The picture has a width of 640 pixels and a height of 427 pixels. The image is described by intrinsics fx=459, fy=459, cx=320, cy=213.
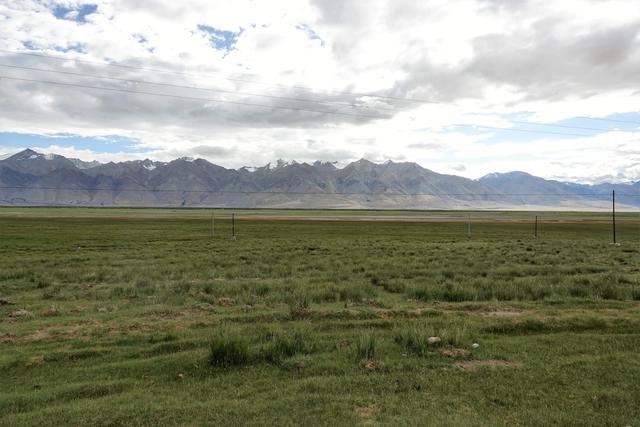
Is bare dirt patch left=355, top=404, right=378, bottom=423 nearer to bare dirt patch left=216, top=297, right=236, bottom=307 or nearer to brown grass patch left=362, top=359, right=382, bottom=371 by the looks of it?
brown grass patch left=362, top=359, right=382, bottom=371

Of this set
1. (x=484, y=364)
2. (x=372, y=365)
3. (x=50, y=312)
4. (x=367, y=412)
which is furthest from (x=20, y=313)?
(x=484, y=364)

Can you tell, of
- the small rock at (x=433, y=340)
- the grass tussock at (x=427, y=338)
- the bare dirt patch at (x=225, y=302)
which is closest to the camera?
the grass tussock at (x=427, y=338)

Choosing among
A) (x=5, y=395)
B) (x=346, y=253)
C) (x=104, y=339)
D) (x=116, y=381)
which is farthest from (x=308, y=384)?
(x=346, y=253)

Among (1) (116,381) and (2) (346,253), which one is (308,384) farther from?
(2) (346,253)

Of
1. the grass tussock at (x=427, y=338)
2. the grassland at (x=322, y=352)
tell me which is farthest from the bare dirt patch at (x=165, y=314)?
the grass tussock at (x=427, y=338)

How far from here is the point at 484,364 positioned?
857cm

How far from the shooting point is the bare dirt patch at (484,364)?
8.40 meters

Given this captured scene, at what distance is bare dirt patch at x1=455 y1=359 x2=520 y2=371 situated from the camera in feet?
27.6

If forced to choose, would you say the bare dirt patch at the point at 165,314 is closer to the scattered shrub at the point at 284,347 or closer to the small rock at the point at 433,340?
the scattered shrub at the point at 284,347

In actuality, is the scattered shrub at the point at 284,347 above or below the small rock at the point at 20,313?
above

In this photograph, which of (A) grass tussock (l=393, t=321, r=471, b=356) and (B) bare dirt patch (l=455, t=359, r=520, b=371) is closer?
(B) bare dirt patch (l=455, t=359, r=520, b=371)

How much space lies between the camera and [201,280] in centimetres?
1973

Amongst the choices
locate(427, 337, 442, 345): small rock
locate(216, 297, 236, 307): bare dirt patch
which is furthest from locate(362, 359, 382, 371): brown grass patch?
locate(216, 297, 236, 307): bare dirt patch

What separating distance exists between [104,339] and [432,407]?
7.66 meters
